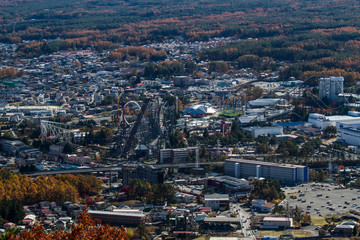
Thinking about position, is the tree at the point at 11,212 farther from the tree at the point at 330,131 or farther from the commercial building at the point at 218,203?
the tree at the point at 330,131

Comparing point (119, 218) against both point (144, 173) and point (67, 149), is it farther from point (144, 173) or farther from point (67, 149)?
point (67, 149)

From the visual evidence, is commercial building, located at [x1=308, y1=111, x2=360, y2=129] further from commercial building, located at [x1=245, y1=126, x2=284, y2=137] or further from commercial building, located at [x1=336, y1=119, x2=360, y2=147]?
commercial building, located at [x1=245, y1=126, x2=284, y2=137]

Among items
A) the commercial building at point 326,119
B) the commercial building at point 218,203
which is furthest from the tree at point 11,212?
the commercial building at point 326,119

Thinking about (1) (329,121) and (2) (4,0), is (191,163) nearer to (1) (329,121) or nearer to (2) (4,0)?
(1) (329,121)

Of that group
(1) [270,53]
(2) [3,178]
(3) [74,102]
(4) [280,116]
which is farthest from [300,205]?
(1) [270,53]

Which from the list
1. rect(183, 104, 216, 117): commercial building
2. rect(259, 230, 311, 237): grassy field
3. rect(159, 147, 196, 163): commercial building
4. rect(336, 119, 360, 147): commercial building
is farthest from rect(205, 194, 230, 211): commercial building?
rect(183, 104, 216, 117): commercial building
